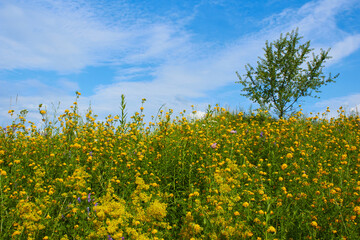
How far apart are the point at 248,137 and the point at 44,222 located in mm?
4905

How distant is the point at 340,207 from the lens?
3.20 metres

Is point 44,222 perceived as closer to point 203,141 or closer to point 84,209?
point 84,209

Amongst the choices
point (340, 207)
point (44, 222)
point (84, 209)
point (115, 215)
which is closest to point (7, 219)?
point (44, 222)

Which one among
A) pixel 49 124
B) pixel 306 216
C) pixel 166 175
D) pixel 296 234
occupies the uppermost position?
pixel 49 124

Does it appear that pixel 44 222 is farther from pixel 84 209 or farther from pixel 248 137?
pixel 248 137

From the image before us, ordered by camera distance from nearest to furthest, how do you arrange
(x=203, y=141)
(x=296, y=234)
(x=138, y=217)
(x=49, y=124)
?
(x=138, y=217), (x=296, y=234), (x=203, y=141), (x=49, y=124)

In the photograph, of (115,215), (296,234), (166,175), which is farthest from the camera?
(166,175)

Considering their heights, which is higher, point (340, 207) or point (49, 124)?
point (49, 124)

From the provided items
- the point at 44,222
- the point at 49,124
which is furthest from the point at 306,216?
the point at 49,124

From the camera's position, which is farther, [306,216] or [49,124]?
[49,124]

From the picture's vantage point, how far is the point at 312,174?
466 cm

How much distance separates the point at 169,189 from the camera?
4387 mm

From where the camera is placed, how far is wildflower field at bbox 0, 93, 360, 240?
9.49 ft

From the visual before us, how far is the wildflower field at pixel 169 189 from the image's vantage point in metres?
2.89
